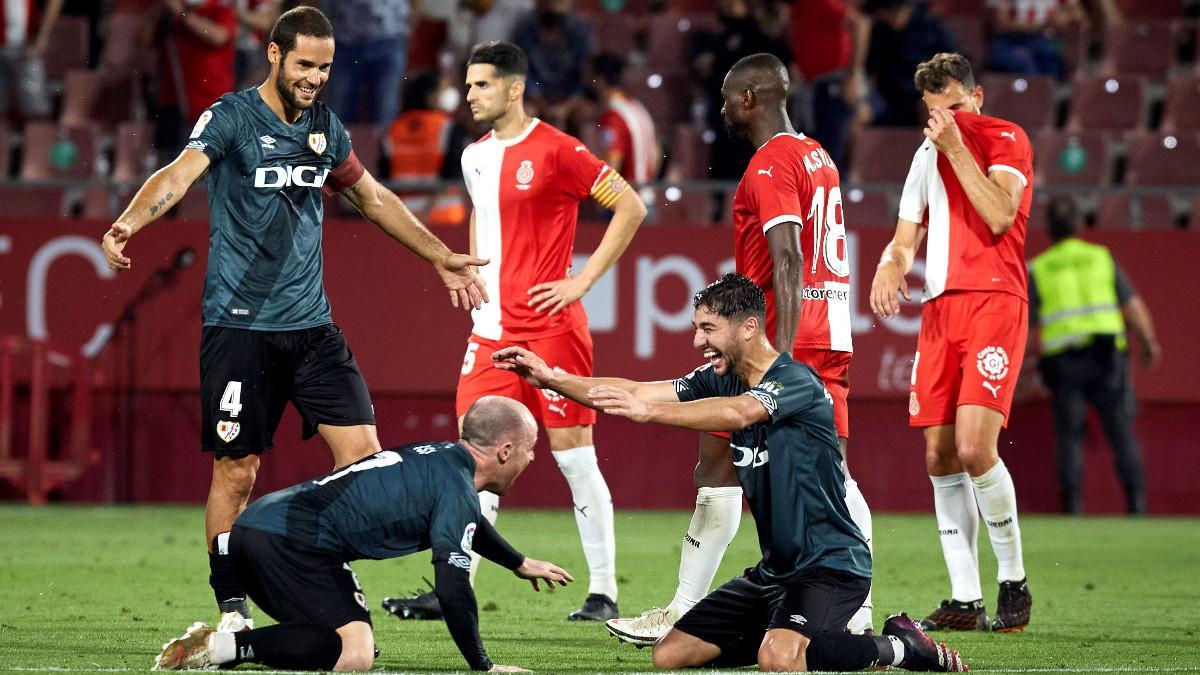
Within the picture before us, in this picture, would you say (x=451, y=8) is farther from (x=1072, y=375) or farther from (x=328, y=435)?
(x=328, y=435)

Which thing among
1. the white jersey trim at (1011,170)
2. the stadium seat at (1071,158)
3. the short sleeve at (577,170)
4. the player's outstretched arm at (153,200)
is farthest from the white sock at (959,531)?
the stadium seat at (1071,158)

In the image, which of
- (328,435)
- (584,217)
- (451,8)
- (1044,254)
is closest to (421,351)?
(584,217)

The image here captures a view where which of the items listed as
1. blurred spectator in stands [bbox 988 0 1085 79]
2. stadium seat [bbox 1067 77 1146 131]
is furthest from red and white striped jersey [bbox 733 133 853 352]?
stadium seat [bbox 1067 77 1146 131]

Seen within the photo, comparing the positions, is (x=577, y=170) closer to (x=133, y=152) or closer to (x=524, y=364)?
(x=524, y=364)

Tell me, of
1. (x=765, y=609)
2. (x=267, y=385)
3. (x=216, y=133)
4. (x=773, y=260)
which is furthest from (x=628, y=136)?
(x=765, y=609)

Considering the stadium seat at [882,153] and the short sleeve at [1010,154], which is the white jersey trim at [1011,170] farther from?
the stadium seat at [882,153]

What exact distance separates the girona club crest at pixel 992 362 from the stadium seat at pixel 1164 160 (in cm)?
766

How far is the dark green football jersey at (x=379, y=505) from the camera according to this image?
559cm

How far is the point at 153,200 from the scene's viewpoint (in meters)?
6.22

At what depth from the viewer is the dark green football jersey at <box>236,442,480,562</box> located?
559 centimetres

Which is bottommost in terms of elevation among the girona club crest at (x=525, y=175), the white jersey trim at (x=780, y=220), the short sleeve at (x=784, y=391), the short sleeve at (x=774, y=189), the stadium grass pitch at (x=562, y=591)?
the stadium grass pitch at (x=562, y=591)

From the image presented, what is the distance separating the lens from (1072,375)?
44.0ft

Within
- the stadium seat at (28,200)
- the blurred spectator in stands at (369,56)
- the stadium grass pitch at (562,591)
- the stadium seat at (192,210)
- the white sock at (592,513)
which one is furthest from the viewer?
the blurred spectator in stands at (369,56)

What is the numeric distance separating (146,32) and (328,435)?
27.9 ft
